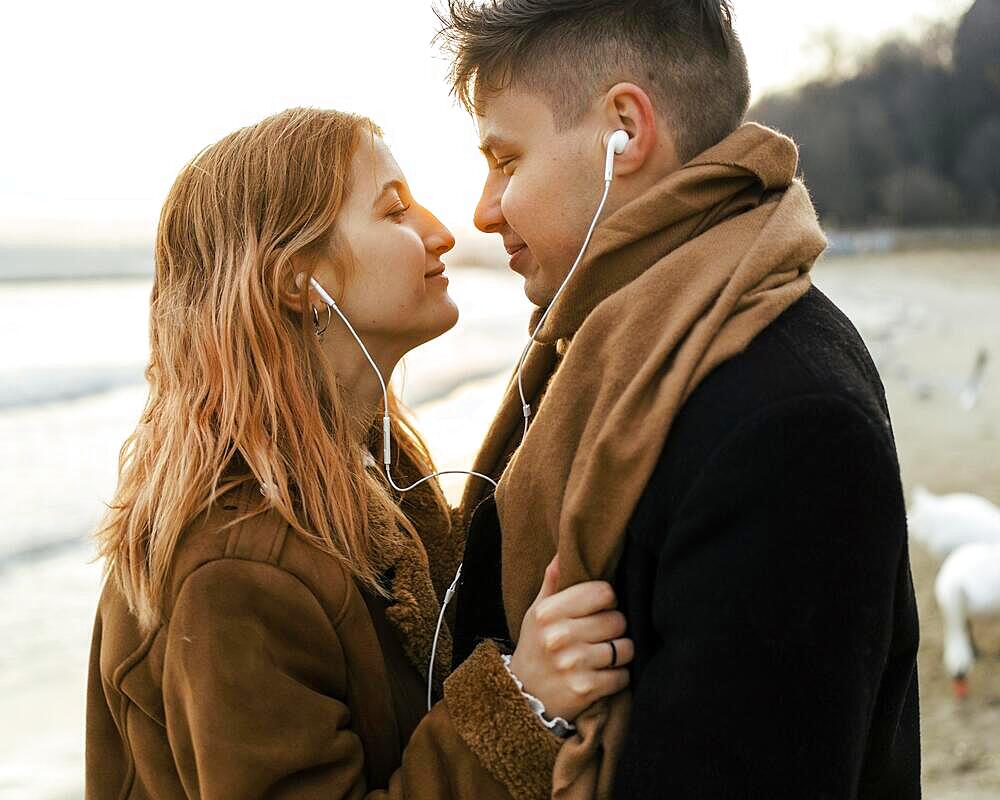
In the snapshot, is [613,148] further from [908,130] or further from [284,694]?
[908,130]

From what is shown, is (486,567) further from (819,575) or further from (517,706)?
(819,575)

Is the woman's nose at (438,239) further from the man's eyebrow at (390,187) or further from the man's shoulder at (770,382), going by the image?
the man's shoulder at (770,382)

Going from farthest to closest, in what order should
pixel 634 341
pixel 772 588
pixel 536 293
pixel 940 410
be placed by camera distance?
pixel 940 410 → pixel 536 293 → pixel 634 341 → pixel 772 588

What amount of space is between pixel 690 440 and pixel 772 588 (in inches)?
9.1

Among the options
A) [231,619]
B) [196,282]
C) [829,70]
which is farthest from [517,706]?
[829,70]

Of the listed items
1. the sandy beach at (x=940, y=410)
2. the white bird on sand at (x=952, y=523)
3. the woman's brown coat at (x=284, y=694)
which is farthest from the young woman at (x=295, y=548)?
the white bird on sand at (x=952, y=523)

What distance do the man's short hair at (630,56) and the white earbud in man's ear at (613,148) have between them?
9 cm

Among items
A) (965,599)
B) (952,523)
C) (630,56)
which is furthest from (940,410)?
(630,56)

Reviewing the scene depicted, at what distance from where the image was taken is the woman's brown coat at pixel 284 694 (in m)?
1.73

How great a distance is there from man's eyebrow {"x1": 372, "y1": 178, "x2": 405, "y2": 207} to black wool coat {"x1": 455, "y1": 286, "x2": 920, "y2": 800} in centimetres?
104

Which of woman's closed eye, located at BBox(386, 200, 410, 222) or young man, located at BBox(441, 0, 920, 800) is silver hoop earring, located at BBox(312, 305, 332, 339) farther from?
young man, located at BBox(441, 0, 920, 800)

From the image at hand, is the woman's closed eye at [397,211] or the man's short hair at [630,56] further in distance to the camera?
the woman's closed eye at [397,211]

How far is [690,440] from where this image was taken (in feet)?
4.92

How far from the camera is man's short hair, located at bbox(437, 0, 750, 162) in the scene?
6.15ft
